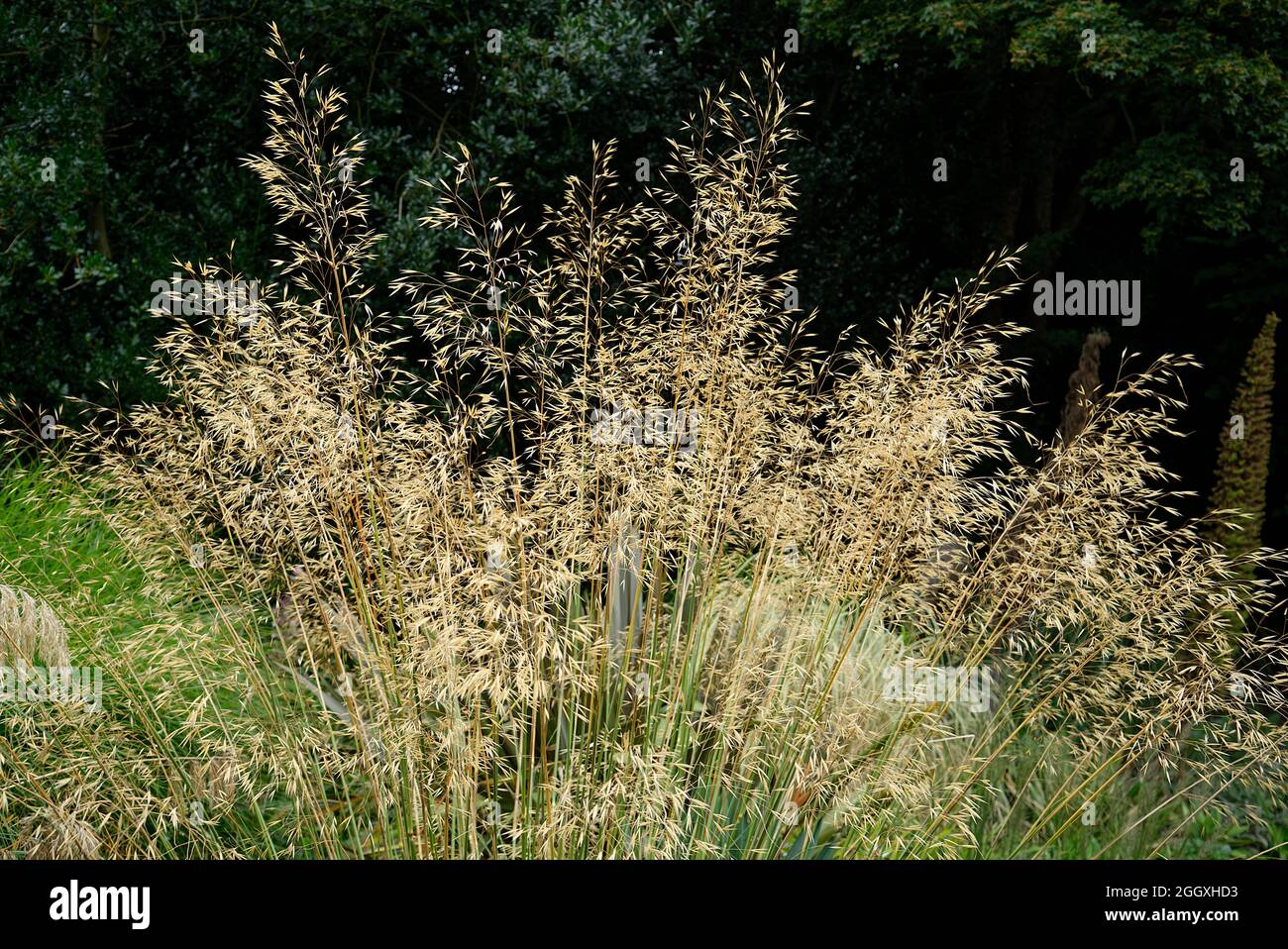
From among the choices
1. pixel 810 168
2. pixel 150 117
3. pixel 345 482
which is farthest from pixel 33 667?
pixel 810 168

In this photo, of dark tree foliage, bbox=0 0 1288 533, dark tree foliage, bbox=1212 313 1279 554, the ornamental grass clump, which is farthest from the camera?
dark tree foliage, bbox=1212 313 1279 554

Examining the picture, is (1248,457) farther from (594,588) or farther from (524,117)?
(594,588)

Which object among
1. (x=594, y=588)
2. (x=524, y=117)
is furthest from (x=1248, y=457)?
(x=594, y=588)

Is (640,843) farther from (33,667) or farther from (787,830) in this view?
(33,667)

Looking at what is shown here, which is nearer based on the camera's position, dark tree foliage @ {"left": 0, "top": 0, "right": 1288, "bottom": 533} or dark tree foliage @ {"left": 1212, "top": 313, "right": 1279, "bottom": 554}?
dark tree foliage @ {"left": 0, "top": 0, "right": 1288, "bottom": 533}

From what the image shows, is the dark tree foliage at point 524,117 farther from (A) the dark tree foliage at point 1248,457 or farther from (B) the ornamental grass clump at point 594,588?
(B) the ornamental grass clump at point 594,588

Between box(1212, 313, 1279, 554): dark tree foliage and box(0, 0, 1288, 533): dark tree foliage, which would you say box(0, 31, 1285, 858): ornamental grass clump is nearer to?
box(0, 0, 1288, 533): dark tree foliage

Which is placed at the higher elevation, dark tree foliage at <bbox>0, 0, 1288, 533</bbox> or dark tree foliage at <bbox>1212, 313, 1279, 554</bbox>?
dark tree foliage at <bbox>0, 0, 1288, 533</bbox>

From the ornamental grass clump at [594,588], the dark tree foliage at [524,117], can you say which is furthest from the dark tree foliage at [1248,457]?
the ornamental grass clump at [594,588]

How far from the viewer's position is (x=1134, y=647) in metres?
2.78

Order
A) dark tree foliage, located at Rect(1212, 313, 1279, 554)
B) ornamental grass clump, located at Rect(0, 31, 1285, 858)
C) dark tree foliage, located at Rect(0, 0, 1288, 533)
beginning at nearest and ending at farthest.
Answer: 1. ornamental grass clump, located at Rect(0, 31, 1285, 858)
2. dark tree foliage, located at Rect(0, 0, 1288, 533)
3. dark tree foliage, located at Rect(1212, 313, 1279, 554)

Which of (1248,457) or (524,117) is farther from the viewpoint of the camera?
(524,117)

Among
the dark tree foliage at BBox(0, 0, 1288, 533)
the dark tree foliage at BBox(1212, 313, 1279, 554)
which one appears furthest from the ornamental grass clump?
the dark tree foliage at BBox(1212, 313, 1279, 554)
